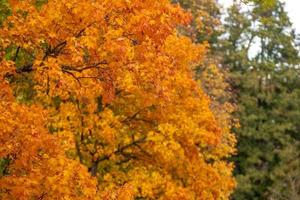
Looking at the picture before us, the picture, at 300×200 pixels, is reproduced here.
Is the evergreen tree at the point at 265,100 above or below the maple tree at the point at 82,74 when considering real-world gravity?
below

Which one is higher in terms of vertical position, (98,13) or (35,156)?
(98,13)

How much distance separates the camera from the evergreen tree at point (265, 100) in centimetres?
4441

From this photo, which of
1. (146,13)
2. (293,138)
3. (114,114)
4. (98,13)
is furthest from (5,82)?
(293,138)

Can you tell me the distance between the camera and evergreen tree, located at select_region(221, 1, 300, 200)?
44.4 meters

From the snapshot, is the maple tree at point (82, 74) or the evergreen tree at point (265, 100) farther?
the evergreen tree at point (265, 100)

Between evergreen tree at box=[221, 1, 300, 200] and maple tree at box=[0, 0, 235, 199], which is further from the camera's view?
evergreen tree at box=[221, 1, 300, 200]

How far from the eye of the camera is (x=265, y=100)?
47.4 m

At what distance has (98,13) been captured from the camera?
11367 mm

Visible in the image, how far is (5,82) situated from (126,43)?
2.52m

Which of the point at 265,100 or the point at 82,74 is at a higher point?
the point at 82,74

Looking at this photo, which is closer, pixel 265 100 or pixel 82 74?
pixel 82 74

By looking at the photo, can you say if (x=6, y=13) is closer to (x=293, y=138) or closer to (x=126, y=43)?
(x=126, y=43)

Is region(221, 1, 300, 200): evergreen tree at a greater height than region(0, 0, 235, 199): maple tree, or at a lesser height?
lesser

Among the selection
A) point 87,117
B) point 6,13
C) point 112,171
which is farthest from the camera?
point 112,171
